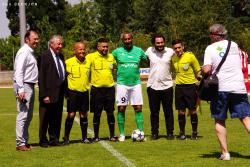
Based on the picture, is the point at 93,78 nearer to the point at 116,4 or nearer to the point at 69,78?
the point at 69,78

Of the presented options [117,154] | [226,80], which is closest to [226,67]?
[226,80]

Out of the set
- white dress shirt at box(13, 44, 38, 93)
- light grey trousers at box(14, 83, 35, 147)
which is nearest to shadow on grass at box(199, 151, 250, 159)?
light grey trousers at box(14, 83, 35, 147)

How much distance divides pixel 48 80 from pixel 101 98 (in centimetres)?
121

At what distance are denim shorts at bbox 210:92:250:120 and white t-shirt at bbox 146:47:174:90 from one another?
275 cm

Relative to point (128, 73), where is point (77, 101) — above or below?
below

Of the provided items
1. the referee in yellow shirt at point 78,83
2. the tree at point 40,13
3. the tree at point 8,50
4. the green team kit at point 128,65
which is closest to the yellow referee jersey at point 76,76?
the referee in yellow shirt at point 78,83

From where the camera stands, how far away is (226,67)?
8914 mm

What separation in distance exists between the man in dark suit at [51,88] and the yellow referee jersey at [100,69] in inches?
25.4

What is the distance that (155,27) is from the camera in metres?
81.0

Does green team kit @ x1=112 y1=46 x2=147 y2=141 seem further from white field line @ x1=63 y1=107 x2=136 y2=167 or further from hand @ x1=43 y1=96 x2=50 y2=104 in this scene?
hand @ x1=43 y1=96 x2=50 y2=104

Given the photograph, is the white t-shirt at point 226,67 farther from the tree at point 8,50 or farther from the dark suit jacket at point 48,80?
the tree at point 8,50

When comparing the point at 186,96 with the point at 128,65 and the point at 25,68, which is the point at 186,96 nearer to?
the point at 128,65

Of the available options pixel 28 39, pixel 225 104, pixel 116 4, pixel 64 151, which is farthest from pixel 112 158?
pixel 116 4

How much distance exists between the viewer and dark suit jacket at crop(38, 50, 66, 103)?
10.8m
